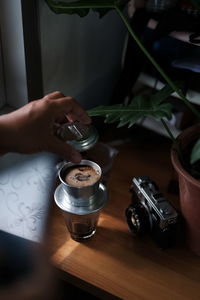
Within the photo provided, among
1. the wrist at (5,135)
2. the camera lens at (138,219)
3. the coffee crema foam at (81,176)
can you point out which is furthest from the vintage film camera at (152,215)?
the wrist at (5,135)

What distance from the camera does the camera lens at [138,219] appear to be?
814 millimetres

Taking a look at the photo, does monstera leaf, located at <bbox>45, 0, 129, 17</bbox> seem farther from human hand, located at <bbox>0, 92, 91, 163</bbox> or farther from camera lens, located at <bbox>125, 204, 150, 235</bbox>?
camera lens, located at <bbox>125, 204, 150, 235</bbox>

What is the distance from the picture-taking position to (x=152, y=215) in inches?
31.5

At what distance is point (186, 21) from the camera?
0.89m

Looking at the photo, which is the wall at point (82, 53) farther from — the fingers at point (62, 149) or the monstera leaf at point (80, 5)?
the fingers at point (62, 149)

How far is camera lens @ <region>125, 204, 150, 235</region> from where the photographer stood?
2.67 feet

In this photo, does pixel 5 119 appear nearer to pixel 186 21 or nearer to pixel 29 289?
pixel 29 289

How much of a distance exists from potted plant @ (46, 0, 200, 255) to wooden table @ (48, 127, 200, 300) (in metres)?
0.07

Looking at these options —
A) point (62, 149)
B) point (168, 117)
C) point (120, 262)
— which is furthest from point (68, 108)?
point (120, 262)

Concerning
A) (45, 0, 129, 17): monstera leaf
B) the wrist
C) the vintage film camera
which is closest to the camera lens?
the vintage film camera

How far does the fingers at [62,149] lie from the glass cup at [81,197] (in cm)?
7

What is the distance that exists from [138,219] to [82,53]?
482mm

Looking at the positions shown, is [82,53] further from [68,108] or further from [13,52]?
[68,108]

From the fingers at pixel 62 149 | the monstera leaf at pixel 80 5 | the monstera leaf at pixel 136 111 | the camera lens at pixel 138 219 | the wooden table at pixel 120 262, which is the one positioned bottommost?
the wooden table at pixel 120 262
